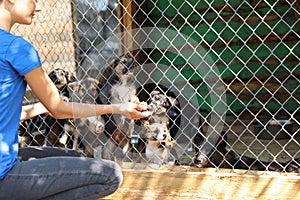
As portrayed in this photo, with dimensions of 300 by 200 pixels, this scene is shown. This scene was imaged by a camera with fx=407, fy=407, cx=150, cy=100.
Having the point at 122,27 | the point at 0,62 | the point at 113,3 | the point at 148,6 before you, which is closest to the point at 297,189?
the point at 0,62

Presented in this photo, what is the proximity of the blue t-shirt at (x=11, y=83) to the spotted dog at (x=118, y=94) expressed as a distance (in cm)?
244

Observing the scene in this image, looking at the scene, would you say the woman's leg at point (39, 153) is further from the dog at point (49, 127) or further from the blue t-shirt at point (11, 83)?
the dog at point (49, 127)

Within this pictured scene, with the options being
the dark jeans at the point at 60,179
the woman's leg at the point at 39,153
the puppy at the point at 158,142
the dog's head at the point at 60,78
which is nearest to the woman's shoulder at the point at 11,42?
the dark jeans at the point at 60,179

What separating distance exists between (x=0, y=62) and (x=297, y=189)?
2.19m

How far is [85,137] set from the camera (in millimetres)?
4711

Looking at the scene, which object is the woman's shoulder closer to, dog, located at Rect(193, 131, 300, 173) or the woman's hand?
the woman's hand

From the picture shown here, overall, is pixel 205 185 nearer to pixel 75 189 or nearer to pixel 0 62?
pixel 75 189

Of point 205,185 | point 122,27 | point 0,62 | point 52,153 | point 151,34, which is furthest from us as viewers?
point 151,34

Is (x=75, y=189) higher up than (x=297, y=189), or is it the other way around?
(x=297, y=189)

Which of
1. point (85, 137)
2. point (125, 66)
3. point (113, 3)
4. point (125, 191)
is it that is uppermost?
point (113, 3)

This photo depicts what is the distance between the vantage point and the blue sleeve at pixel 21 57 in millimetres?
1922

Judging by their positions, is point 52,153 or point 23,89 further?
point 52,153

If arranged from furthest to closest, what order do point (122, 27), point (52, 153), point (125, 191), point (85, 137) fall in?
point (122, 27), point (85, 137), point (125, 191), point (52, 153)

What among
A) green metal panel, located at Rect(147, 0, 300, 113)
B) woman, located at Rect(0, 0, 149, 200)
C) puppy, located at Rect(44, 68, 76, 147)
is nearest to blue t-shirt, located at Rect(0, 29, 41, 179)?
woman, located at Rect(0, 0, 149, 200)
